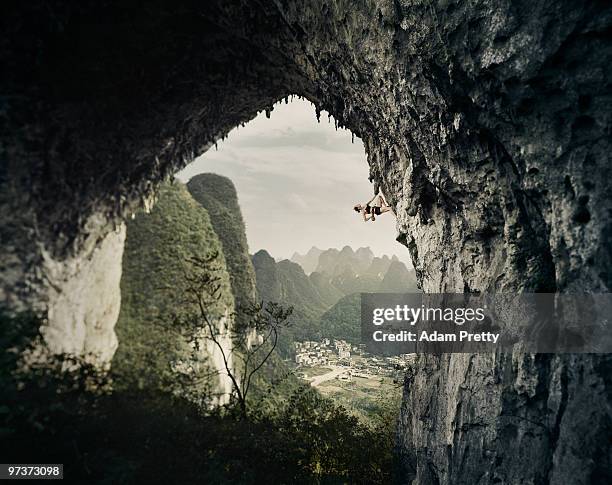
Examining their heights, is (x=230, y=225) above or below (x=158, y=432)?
above

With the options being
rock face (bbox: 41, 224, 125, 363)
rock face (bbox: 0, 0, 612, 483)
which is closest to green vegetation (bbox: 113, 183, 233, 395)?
rock face (bbox: 41, 224, 125, 363)

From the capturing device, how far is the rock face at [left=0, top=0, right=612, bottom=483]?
3896 millimetres

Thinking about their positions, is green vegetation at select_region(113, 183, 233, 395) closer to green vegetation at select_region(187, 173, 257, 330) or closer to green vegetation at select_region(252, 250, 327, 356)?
green vegetation at select_region(187, 173, 257, 330)

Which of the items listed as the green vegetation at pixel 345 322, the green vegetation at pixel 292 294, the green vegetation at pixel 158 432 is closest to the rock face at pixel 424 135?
the green vegetation at pixel 158 432

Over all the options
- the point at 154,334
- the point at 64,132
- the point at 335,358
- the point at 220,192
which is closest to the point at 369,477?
the point at 64,132

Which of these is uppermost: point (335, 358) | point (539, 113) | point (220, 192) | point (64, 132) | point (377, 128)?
point (220, 192)

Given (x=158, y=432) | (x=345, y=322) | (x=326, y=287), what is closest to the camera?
(x=158, y=432)

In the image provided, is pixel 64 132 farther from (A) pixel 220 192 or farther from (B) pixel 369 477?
(A) pixel 220 192

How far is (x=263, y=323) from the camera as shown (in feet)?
36.6

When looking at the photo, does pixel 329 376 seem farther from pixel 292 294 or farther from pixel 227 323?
pixel 292 294

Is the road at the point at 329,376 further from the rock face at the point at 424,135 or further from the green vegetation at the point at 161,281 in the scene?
the rock face at the point at 424,135

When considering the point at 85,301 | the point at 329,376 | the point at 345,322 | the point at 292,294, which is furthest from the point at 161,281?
the point at 292,294

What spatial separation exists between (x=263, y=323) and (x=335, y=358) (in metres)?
41.9

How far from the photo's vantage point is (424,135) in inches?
227
